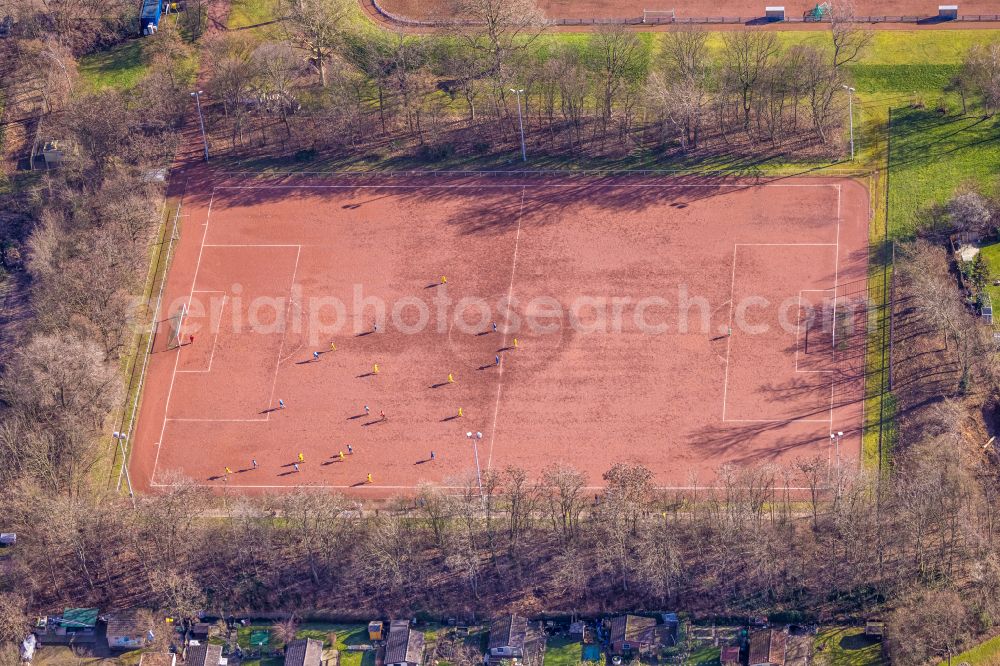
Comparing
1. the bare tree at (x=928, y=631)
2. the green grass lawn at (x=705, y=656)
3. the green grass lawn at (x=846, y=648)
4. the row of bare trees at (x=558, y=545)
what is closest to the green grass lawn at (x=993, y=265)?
the row of bare trees at (x=558, y=545)

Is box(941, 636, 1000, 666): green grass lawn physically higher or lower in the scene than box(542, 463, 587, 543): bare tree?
lower

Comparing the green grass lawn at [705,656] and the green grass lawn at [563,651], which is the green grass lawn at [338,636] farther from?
the green grass lawn at [705,656]

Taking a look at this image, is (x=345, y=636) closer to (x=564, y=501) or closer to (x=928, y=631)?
(x=564, y=501)

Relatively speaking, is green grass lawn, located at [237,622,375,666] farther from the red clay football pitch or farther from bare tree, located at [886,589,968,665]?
bare tree, located at [886,589,968,665]

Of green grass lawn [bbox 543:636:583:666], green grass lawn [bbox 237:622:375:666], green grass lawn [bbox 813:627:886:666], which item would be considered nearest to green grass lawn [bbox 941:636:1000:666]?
green grass lawn [bbox 813:627:886:666]

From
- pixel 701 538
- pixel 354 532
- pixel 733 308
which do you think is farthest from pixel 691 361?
pixel 354 532

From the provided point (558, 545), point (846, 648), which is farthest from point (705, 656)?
point (558, 545)

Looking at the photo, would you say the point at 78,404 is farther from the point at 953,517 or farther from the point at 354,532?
the point at 953,517
